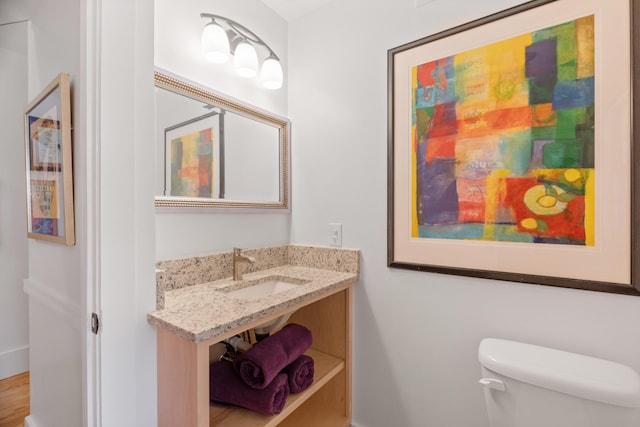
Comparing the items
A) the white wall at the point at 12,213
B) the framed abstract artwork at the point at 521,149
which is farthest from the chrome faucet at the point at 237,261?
the white wall at the point at 12,213

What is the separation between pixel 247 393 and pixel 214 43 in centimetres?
140

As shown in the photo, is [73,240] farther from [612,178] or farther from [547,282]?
[612,178]

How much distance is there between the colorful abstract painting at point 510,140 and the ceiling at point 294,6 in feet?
2.45

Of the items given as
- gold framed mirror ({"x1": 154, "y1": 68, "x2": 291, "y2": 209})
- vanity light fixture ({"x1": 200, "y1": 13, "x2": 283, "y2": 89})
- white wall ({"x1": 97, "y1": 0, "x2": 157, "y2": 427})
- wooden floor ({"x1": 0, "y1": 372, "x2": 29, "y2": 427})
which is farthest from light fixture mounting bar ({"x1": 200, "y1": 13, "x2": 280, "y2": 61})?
wooden floor ({"x1": 0, "y1": 372, "x2": 29, "y2": 427})

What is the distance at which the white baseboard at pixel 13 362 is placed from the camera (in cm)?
198

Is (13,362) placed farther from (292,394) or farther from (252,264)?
(292,394)

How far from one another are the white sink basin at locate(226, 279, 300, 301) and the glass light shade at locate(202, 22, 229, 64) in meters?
1.03

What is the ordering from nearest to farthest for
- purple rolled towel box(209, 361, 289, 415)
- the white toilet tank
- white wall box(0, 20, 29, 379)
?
1. the white toilet tank
2. purple rolled towel box(209, 361, 289, 415)
3. white wall box(0, 20, 29, 379)

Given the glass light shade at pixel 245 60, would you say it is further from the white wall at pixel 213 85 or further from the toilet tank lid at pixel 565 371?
the toilet tank lid at pixel 565 371

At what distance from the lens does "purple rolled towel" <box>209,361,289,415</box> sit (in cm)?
103

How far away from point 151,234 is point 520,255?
50.0 inches

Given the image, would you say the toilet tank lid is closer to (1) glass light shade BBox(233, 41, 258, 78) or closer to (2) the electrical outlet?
(2) the electrical outlet

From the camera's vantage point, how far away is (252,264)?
1.50m

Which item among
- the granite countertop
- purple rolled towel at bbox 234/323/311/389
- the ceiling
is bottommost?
purple rolled towel at bbox 234/323/311/389
